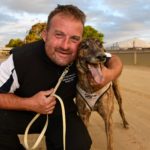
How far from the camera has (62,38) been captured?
3.54 meters

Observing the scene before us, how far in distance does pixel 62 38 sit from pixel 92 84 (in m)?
0.70

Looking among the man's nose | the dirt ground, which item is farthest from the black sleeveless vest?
the dirt ground

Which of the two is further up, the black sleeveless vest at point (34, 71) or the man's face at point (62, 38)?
the man's face at point (62, 38)

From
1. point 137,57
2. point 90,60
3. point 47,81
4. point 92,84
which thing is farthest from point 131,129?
point 137,57

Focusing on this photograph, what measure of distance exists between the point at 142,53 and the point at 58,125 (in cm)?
1776

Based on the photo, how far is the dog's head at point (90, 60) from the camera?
3.83 m

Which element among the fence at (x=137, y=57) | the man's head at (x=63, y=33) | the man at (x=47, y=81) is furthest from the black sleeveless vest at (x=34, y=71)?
the fence at (x=137, y=57)

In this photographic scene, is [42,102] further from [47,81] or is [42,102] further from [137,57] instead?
[137,57]

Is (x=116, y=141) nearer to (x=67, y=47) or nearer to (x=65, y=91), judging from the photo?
(x=65, y=91)

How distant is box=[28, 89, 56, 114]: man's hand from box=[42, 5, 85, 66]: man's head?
0.37m

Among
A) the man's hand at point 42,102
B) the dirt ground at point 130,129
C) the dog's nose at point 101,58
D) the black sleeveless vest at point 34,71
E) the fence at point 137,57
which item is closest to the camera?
the man's hand at point 42,102

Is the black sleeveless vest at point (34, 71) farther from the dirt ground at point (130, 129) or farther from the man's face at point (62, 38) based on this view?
the dirt ground at point (130, 129)

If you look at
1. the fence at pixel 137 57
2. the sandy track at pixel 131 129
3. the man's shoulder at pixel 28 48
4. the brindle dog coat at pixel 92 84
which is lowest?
the fence at pixel 137 57

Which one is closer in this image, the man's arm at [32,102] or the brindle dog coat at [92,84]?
the man's arm at [32,102]
